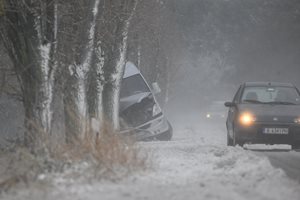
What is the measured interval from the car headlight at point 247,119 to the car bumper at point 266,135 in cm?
10

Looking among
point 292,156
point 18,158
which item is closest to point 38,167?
point 18,158

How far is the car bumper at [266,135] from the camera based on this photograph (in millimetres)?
15422

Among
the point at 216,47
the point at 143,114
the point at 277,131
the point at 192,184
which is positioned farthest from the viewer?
the point at 216,47

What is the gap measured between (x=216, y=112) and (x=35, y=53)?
104 ft

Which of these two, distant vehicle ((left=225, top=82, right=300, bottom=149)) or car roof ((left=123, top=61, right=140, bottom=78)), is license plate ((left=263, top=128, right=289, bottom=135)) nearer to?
distant vehicle ((left=225, top=82, right=300, bottom=149))

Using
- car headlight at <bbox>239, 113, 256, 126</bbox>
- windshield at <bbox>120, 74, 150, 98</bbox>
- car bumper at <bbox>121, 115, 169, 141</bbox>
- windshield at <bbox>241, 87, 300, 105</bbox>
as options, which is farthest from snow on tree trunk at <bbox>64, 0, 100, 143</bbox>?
windshield at <bbox>120, 74, 150, 98</bbox>

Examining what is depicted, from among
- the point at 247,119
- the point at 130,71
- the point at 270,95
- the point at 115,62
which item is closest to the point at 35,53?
the point at 247,119

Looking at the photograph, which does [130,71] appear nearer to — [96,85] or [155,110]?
[155,110]

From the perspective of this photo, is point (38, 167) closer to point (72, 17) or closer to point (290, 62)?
point (72, 17)

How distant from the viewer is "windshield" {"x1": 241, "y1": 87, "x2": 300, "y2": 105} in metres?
16.6

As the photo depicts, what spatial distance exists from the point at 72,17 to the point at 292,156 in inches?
254

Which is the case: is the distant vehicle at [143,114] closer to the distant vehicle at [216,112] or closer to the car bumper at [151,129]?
the car bumper at [151,129]

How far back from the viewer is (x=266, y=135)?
50.8 feet

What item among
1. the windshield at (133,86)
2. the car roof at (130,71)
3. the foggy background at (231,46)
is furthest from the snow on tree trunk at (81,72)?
the foggy background at (231,46)
